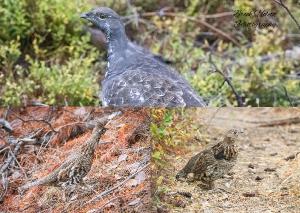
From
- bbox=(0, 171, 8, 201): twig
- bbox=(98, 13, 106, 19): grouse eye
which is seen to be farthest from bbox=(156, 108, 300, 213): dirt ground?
bbox=(98, 13, 106, 19): grouse eye

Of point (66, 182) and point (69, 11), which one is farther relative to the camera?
point (69, 11)

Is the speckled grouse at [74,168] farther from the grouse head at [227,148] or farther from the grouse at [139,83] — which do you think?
the grouse head at [227,148]

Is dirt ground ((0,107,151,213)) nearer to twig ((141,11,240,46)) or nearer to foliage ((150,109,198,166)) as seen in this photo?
foliage ((150,109,198,166))

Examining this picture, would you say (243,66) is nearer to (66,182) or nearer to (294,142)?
(294,142)

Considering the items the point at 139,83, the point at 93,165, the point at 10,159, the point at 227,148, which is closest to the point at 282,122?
the point at 227,148

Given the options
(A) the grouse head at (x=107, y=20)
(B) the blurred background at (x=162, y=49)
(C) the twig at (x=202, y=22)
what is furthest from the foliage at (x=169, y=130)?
(C) the twig at (x=202, y=22)

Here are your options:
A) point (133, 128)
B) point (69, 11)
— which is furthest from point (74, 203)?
point (69, 11)
